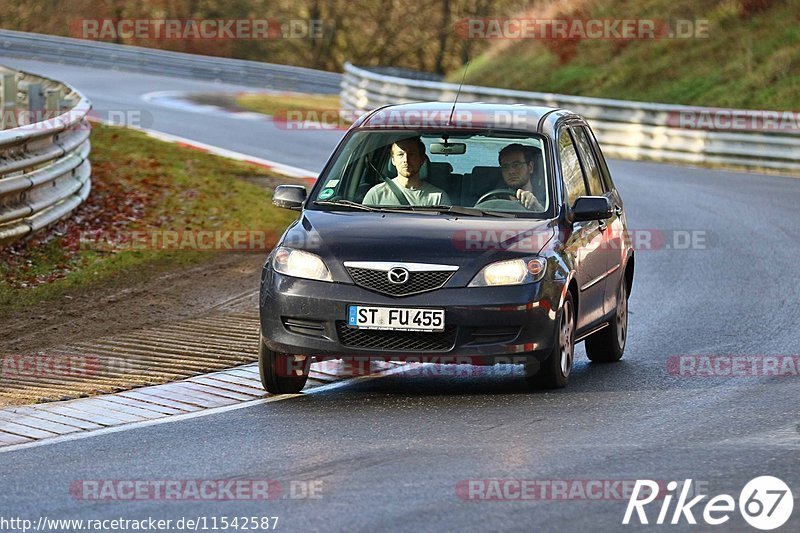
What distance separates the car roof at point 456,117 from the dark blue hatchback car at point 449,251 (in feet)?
0.04

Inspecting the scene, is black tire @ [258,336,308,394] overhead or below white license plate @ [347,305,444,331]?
below

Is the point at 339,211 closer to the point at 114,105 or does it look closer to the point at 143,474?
the point at 143,474

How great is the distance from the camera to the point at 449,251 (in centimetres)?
923

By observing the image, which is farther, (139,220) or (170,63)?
(170,63)

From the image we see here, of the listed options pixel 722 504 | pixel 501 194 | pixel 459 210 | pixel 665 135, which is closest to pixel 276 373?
pixel 459 210

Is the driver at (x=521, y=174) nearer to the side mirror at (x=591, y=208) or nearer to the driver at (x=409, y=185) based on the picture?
the side mirror at (x=591, y=208)

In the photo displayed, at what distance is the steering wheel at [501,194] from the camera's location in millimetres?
10164

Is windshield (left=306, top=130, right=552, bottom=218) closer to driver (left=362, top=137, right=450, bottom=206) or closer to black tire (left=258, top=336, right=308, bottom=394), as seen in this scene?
driver (left=362, top=137, right=450, bottom=206)

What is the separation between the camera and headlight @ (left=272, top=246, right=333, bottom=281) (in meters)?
9.30

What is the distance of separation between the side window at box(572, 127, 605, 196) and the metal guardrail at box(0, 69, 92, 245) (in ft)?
17.8

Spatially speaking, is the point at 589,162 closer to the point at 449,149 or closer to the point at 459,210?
the point at 449,149

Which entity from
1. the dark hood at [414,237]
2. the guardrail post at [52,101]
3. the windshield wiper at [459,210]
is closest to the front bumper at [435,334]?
the dark hood at [414,237]

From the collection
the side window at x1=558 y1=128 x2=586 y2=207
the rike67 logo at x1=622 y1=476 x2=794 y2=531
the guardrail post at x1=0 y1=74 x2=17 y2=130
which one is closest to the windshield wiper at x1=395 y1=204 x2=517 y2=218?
the side window at x1=558 y1=128 x2=586 y2=207

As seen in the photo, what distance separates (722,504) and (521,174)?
3.98 meters
